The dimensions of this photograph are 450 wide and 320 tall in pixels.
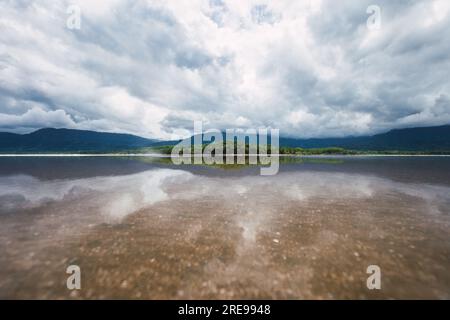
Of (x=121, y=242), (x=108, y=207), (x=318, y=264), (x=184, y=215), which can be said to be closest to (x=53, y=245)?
(x=121, y=242)

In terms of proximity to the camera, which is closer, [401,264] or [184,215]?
[401,264]

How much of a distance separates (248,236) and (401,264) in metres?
5.54

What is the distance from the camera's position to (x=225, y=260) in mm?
6598

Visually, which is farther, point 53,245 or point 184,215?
point 184,215

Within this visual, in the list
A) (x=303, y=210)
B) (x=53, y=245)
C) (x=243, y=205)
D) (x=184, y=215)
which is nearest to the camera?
(x=53, y=245)

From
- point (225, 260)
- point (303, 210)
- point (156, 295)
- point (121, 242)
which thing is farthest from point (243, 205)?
point (156, 295)

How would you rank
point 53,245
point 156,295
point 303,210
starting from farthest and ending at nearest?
point 303,210, point 53,245, point 156,295

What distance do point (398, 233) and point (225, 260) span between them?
8716 millimetres

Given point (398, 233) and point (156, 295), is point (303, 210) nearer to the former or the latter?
point (398, 233)
